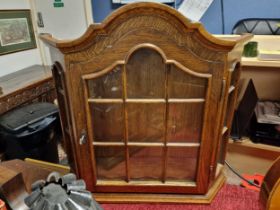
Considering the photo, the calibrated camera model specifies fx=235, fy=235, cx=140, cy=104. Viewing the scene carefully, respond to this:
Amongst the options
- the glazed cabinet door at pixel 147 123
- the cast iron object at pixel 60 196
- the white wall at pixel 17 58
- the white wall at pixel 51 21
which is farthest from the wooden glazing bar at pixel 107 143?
the white wall at pixel 17 58

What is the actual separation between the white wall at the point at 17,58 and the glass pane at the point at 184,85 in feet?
4.67

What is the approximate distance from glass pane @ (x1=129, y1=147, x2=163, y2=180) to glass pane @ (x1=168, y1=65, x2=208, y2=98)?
9.2 inches

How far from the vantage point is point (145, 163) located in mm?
931

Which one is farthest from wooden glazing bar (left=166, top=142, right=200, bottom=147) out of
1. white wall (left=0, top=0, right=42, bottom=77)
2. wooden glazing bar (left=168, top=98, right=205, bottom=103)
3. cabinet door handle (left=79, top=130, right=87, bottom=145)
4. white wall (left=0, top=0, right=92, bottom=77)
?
white wall (left=0, top=0, right=42, bottom=77)

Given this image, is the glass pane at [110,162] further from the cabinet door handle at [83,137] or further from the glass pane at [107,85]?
the glass pane at [107,85]

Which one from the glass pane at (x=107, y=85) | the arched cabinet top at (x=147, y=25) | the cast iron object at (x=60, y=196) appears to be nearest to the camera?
the cast iron object at (x=60, y=196)

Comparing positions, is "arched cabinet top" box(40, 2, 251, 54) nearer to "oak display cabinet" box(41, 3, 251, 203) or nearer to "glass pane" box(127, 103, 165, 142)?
"oak display cabinet" box(41, 3, 251, 203)

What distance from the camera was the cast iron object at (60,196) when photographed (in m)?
0.50

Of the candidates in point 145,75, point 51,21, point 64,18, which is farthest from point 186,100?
point 51,21

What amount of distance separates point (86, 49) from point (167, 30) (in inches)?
9.9

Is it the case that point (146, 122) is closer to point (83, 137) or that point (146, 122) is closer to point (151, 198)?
point (83, 137)

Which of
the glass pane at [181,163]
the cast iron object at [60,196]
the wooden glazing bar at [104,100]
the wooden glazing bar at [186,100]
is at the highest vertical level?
the wooden glazing bar at [104,100]

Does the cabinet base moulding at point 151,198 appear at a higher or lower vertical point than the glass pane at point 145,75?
lower

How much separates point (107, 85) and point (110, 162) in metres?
0.33
